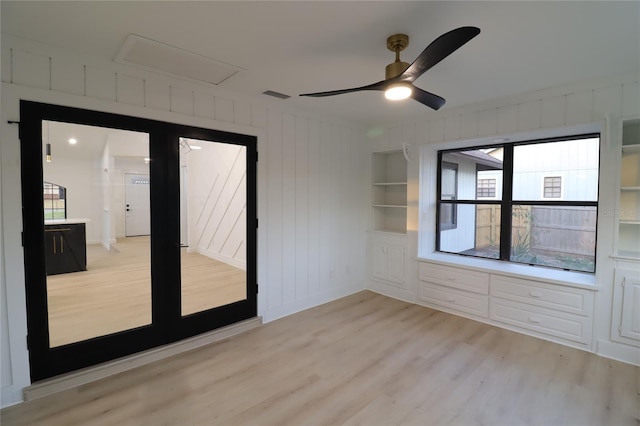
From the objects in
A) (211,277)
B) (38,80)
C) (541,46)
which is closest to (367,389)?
(211,277)

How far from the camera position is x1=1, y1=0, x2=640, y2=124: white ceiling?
189 cm

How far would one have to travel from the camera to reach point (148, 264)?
9.74 ft

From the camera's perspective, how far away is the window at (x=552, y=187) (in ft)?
11.6

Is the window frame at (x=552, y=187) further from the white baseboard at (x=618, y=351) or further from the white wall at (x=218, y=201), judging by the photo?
the white wall at (x=218, y=201)

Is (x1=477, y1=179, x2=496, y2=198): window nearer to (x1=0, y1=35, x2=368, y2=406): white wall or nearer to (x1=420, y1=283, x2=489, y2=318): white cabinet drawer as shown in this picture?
(x1=420, y1=283, x2=489, y2=318): white cabinet drawer

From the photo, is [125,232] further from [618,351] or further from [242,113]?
[618,351]

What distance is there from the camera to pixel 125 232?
9.54 feet

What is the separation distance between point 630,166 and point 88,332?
17.4ft

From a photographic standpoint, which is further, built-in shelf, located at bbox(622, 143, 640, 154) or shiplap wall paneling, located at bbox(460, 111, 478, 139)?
shiplap wall paneling, located at bbox(460, 111, 478, 139)

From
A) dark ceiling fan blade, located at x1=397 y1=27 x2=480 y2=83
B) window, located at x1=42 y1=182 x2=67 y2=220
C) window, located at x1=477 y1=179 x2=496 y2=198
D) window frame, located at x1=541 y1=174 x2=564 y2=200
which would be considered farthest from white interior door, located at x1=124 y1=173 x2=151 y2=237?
window frame, located at x1=541 y1=174 x2=564 y2=200

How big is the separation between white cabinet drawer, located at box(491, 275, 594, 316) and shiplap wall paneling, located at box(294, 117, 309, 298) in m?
2.36

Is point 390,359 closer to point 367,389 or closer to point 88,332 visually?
point 367,389

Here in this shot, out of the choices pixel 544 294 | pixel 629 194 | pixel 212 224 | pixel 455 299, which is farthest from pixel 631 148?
pixel 212 224

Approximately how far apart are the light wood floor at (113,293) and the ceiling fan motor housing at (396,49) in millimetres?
2610
